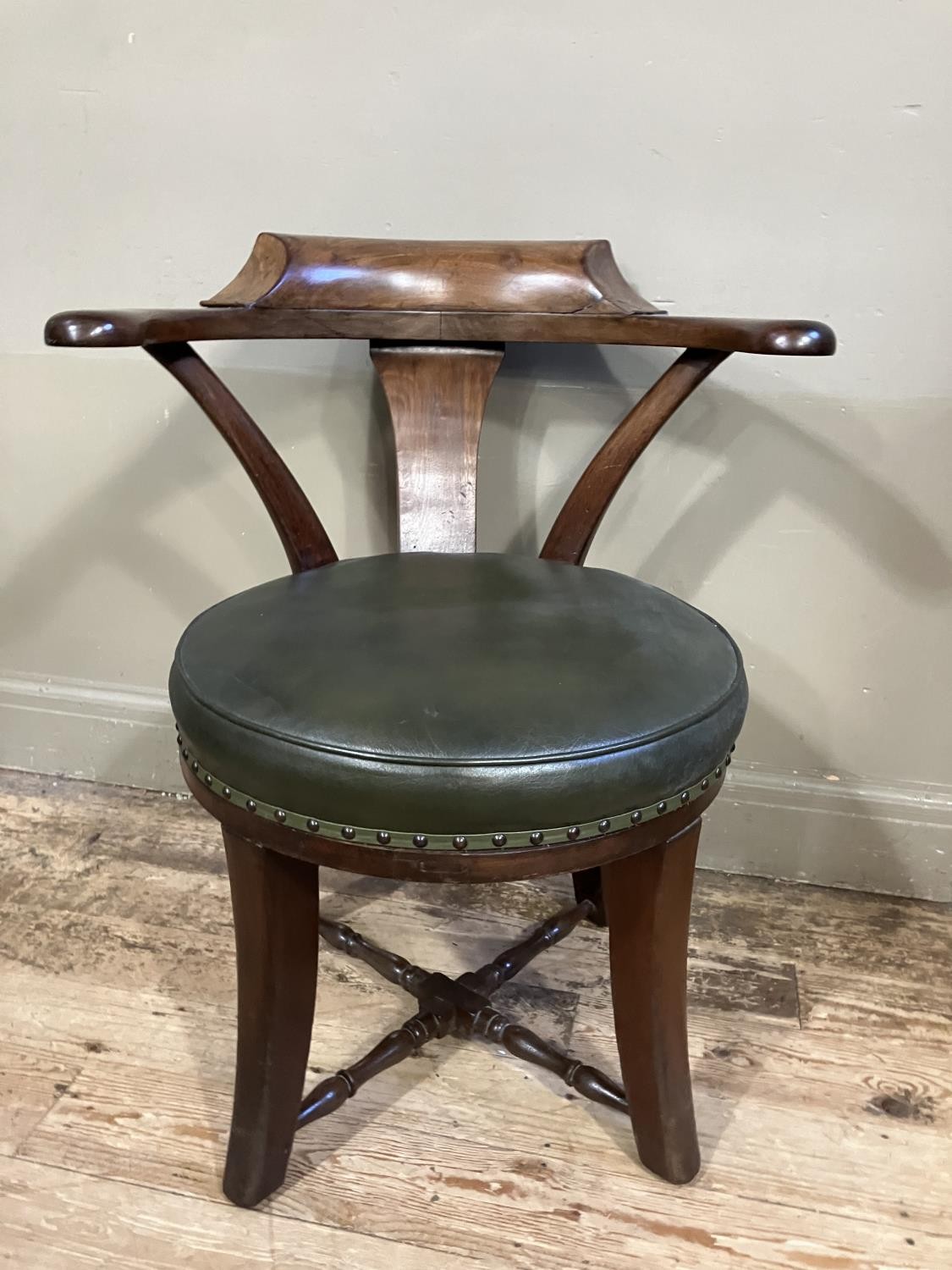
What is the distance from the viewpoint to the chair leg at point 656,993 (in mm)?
894

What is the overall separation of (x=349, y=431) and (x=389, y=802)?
0.88 meters

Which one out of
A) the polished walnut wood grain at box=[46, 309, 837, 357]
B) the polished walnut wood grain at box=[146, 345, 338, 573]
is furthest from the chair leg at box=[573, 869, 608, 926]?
the polished walnut wood grain at box=[46, 309, 837, 357]

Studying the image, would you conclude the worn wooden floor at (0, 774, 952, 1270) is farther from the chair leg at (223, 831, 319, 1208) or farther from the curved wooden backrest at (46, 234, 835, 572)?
the curved wooden backrest at (46, 234, 835, 572)

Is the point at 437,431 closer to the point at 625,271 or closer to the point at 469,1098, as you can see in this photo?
the point at 625,271

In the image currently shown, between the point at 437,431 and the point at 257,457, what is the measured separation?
0.76ft

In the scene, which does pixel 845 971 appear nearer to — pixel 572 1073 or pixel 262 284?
pixel 572 1073

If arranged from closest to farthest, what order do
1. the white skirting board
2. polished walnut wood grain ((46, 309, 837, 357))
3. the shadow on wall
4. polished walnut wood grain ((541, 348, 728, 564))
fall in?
polished walnut wood grain ((46, 309, 837, 357)) → polished walnut wood grain ((541, 348, 728, 564)) → the shadow on wall → the white skirting board

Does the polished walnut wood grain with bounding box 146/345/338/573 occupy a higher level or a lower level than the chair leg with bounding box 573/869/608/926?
higher

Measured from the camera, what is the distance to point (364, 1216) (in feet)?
3.33

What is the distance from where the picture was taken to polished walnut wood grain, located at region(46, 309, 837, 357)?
99cm

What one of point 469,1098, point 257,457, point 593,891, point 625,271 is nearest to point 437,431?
point 257,457

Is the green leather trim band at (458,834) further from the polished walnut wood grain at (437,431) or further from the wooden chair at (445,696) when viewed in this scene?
the polished walnut wood grain at (437,431)

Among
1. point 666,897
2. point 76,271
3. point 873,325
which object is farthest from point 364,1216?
point 76,271

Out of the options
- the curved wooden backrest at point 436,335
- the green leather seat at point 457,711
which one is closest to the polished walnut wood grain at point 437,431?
the curved wooden backrest at point 436,335
